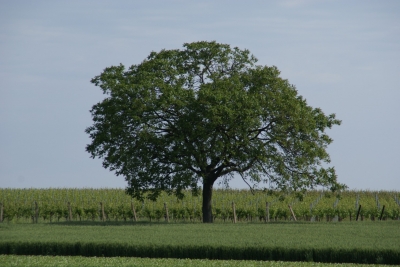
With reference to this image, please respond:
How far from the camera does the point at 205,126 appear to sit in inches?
1610

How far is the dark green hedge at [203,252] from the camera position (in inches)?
964

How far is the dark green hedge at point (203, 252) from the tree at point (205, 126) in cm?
1455

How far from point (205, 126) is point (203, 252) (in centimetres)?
1610

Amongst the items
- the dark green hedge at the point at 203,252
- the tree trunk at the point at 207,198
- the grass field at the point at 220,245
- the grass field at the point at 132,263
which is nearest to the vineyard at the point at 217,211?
the tree trunk at the point at 207,198

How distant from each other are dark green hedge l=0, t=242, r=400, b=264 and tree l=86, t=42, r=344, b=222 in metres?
14.5

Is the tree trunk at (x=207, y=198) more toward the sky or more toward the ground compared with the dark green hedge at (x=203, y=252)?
more toward the sky

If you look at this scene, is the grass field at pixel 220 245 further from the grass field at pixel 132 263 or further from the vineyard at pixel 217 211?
the vineyard at pixel 217 211

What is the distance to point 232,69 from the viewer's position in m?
44.6

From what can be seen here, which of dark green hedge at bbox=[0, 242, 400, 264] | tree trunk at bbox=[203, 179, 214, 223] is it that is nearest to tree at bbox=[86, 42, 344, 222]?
tree trunk at bbox=[203, 179, 214, 223]

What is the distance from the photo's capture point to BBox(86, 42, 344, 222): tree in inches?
1612

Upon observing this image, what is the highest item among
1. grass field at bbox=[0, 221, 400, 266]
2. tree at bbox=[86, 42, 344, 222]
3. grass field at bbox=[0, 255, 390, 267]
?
tree at bbox=[86, 42, 344, 222]

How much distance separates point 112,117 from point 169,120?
420 centimetres

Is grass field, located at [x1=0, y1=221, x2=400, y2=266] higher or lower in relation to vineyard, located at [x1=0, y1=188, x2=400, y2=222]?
lower

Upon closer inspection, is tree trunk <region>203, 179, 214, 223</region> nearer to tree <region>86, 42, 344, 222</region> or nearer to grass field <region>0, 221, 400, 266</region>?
tree <region>86, 42, 344, 222</region>
